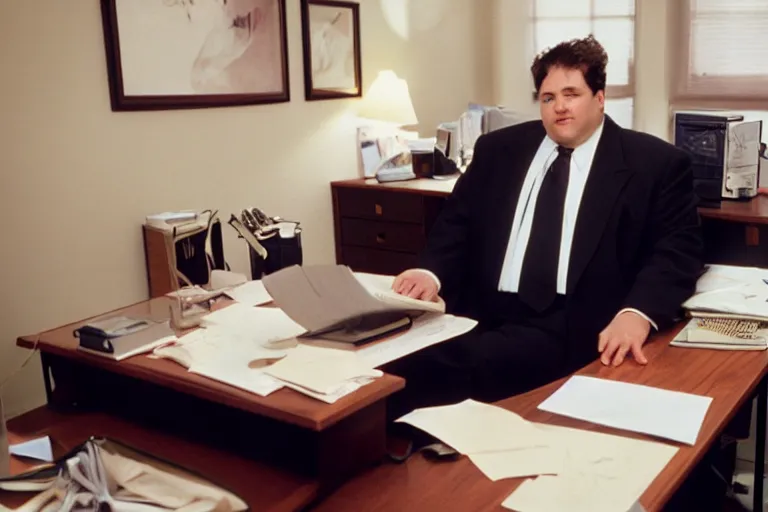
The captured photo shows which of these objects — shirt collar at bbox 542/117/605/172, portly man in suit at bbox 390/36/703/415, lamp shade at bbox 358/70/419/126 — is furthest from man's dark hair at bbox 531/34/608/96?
lamp shade at bbox 358/70/419/126

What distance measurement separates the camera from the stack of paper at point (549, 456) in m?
1.13

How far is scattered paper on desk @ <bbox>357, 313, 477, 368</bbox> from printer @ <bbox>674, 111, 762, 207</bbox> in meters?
1.30

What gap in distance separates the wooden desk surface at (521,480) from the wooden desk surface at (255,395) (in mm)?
120

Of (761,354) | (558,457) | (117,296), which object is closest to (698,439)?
(558,457)

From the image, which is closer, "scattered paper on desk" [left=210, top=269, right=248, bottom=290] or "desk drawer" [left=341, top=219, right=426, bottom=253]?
"scattered paper on desk" [left=210, top=269, right=248, bottom=290]

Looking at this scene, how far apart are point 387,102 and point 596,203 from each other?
196 centimetres

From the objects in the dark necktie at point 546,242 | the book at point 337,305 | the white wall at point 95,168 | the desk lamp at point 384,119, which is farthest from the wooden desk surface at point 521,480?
the desk lamp at point 384,119

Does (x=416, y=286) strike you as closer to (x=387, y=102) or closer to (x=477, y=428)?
(x=477, y=428)

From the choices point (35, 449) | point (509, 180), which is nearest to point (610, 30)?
point (509, 180)

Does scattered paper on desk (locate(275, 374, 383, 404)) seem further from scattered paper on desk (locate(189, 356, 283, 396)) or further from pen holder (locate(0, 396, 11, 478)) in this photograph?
pen holder (locate(0, 396, 11, 478))

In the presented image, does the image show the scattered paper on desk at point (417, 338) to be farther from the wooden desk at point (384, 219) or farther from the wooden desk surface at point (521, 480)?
the wooden desk at point (384, 219)

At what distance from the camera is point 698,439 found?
1293 millimetres

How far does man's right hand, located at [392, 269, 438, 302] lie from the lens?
79.1 inches

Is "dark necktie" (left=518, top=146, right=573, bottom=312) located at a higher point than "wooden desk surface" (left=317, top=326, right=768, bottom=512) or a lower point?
higher
